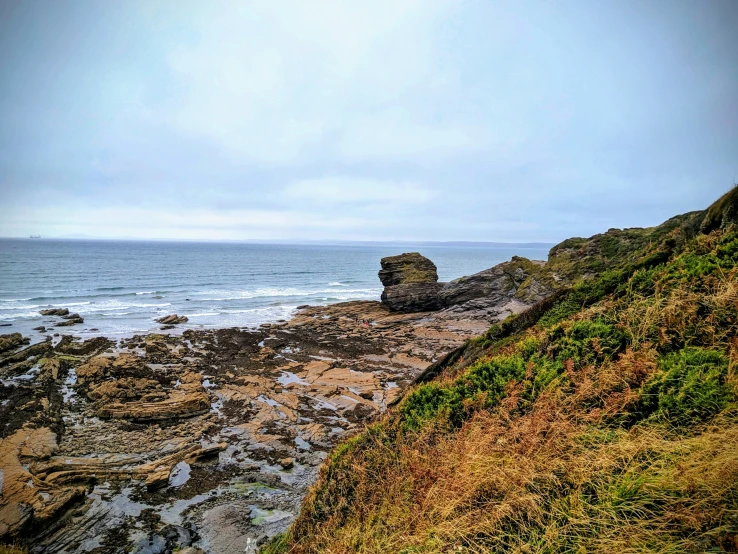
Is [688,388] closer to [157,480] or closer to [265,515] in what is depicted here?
[265,515]

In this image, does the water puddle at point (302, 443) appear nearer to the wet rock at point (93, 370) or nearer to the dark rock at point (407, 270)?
the wet rock at point (93, 370)

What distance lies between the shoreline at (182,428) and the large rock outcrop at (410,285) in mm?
12809

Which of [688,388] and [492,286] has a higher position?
[688,388]

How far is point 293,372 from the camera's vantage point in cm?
2339

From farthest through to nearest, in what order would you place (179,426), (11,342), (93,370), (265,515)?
(11,342), (93,370), (179,426), (265,515)

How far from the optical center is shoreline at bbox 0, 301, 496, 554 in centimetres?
997

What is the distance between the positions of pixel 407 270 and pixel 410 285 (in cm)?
302

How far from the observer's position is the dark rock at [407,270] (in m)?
45.9

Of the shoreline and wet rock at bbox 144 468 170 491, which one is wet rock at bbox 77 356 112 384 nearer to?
the shoreline

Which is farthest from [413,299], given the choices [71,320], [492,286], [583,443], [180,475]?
[583,443]

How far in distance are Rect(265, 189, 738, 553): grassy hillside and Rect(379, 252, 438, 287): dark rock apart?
123 feet

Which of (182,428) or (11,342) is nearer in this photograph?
(182,428)

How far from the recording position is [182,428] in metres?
15.4

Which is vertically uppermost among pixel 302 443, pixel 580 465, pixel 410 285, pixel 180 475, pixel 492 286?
pixel 580 465
